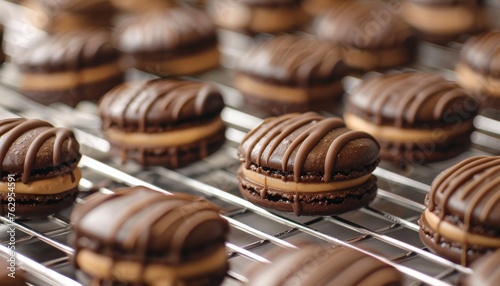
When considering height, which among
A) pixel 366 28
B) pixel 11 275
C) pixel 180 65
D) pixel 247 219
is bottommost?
pixel 247 219

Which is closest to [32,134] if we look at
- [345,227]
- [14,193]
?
[14,193]

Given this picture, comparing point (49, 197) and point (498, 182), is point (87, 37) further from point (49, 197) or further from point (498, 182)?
point (498, 182)

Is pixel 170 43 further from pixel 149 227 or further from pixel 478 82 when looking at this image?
pixel 149 227

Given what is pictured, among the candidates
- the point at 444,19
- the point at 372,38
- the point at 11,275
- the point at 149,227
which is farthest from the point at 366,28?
the point at 11,275

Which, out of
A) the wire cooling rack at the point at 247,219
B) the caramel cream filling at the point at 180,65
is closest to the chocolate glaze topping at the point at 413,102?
the wire cooling rack at the point at 247,219

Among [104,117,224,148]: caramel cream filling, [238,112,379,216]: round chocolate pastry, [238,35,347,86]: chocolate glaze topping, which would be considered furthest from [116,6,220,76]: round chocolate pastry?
[238,112,379,216]: round chocolate pastry

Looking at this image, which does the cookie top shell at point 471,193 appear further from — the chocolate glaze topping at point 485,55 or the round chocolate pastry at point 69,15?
the round chocolate pastry at point 69,15

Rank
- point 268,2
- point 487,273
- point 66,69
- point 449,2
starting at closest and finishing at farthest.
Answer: point 487,273, point 66,69, point 449,2, point 268,2

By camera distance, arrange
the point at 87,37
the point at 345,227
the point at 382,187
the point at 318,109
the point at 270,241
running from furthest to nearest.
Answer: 1. the point at 87,37
2. the point at 318,109
3. the point at 382,187
4. the point at 345,227
5. the point at 270,241
